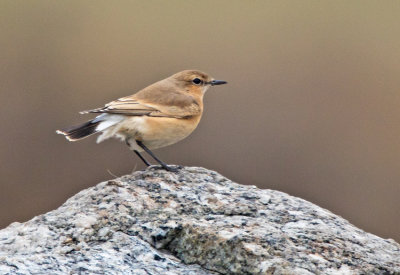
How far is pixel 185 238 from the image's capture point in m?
4.71

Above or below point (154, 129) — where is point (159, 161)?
below

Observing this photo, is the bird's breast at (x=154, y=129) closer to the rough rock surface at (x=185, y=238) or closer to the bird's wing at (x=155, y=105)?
the bird's wing at (x=155, y=105)

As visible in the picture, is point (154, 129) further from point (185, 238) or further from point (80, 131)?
point (185, 238)

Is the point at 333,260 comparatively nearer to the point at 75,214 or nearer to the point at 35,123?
the point at 75,214

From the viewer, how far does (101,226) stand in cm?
479

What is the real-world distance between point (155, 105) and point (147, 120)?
0.34 m

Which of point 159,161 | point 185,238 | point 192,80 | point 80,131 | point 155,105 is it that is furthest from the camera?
point 192,80

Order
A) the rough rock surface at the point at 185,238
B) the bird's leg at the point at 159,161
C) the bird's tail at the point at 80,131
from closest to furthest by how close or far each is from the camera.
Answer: the rough rock surface at the point at 185,238
the bird's leg at the point at 159,161
the bird's tail at the point at 80,131

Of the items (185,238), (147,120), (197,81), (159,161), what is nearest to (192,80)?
(197,81)

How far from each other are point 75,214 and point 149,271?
2.83ft

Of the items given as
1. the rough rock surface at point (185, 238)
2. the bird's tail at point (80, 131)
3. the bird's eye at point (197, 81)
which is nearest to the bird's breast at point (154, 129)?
the bird's tail at point (80, 131)

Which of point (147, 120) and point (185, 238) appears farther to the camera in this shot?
point (147, 120)

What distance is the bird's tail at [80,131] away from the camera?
6672 millimetres

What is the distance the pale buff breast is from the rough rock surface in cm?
156
